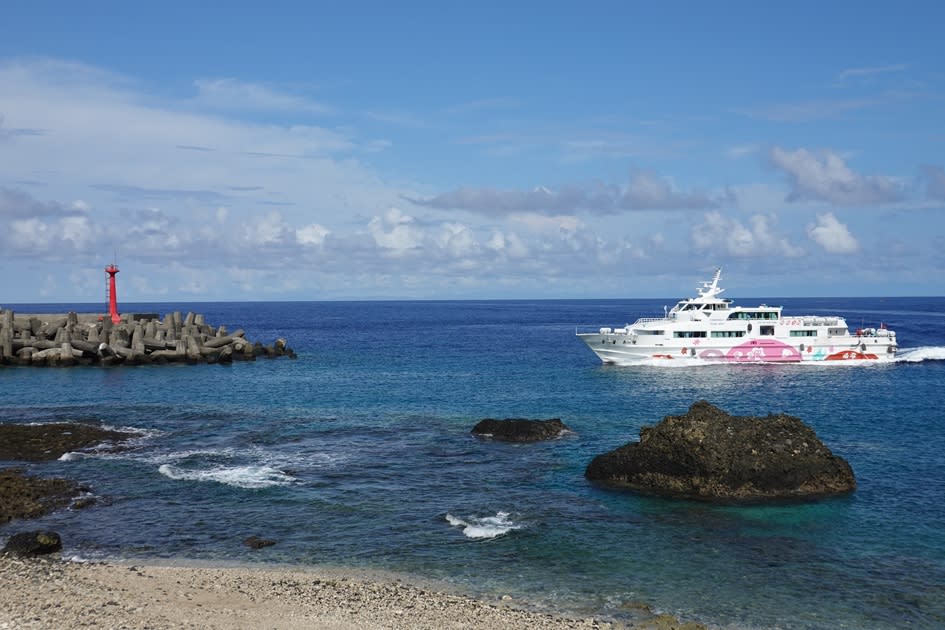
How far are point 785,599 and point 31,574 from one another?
18976mm

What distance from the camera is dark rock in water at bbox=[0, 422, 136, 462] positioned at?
3381 centimetres

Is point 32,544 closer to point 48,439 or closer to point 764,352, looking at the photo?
point 48,439

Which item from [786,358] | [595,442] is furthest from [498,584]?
[786,358]

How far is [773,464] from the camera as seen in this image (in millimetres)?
27781

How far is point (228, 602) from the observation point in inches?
711

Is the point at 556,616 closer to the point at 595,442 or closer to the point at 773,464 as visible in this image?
the point at 773,464

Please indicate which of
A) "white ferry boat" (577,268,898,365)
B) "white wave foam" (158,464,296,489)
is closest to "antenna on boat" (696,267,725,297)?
"white ferry boat" (577,268,898,365)

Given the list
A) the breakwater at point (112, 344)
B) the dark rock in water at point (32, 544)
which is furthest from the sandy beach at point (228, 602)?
the breakwater at point (112, 344)

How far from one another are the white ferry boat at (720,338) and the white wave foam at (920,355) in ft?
23.4

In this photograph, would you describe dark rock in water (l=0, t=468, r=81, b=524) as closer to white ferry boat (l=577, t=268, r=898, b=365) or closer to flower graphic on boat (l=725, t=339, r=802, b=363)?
white ferry boat (l=577, t=268, r=898, b=365)

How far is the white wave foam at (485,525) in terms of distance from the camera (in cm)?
2344

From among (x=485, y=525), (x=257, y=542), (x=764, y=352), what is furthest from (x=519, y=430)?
(x=764, y=352)

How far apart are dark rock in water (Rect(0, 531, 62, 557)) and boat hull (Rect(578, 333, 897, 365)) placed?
5174cm

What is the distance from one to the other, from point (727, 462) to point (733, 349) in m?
43.7
